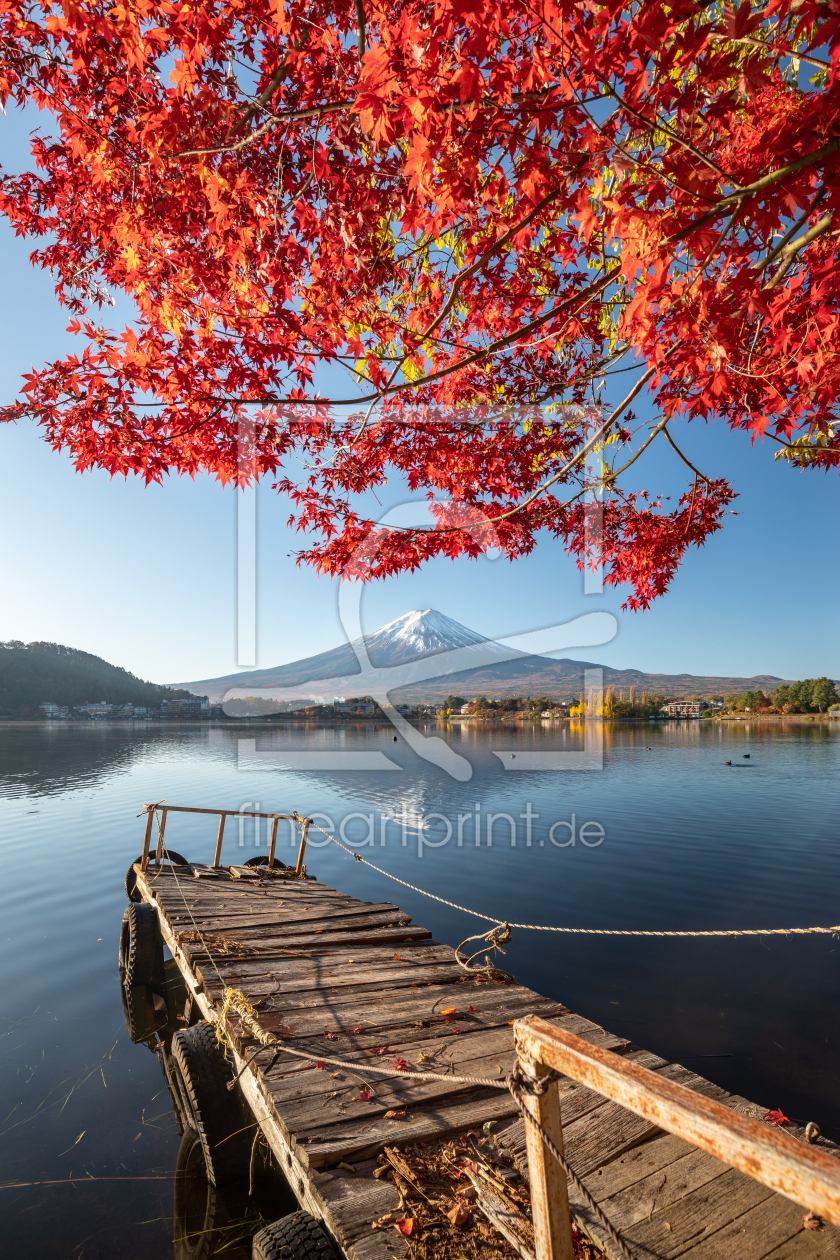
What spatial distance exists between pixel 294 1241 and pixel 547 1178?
1.94 metres

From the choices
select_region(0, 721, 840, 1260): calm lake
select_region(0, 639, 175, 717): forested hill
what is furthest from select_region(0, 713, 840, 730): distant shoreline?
select_region(0, 721, 840, 1260): calm lake

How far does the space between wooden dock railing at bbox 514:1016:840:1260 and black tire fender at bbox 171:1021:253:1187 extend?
3.67 m

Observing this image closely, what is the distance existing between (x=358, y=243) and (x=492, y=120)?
1923mm

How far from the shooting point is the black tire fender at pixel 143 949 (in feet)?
28.4

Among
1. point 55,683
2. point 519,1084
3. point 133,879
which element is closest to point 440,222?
point 519,1084

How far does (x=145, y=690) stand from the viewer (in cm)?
14412

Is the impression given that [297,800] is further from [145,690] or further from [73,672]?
[145,690]

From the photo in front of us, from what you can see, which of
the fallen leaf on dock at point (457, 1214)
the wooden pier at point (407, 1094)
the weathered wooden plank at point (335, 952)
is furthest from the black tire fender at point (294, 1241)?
the weathered wooden plank at point (335, 952)

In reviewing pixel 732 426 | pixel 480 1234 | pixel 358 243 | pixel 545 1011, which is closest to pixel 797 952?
pixel 545 1011

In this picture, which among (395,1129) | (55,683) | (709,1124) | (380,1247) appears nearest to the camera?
(709,1124)

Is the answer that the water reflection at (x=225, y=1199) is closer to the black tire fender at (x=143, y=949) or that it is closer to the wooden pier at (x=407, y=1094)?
the wooden pier at (x=407, y=1094)

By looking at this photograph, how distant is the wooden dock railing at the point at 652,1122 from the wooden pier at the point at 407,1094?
1081mm

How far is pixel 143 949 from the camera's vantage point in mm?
8680

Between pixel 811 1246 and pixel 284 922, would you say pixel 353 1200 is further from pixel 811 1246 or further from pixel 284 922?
pixel 284 922
